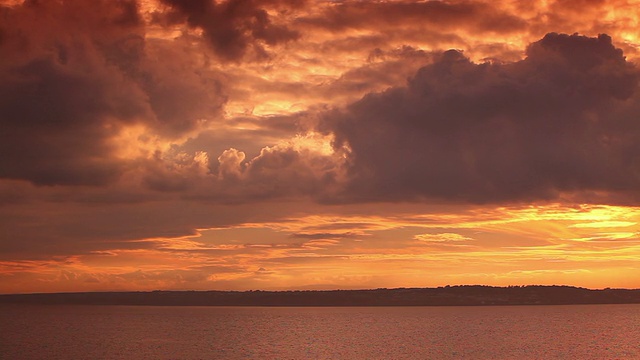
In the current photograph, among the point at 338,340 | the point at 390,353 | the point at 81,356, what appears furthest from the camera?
the point at 338,340

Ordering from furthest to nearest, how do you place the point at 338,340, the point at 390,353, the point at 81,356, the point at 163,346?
the point at 338,340
the point at 163,346
the point at 390,353
the point at 81,356

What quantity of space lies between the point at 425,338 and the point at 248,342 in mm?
51321

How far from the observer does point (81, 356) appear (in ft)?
438

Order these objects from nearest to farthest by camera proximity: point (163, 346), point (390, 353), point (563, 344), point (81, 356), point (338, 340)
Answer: point (81, 356) < point (390, 353) < point (163, 346) < point (563, 344) < point (338, 340)

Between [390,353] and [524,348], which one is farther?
[524,348]

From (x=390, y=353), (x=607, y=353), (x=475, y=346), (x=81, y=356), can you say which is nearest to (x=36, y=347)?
(x=81, y=356)

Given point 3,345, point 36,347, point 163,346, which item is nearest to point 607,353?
point 163,346

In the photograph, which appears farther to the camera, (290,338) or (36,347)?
(290,338)

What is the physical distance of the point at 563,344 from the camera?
173 meters

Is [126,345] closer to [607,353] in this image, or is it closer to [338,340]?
[338,340]

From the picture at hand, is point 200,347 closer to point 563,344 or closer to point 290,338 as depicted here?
point 290,338

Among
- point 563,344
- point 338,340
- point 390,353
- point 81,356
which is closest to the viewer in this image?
point 81,356

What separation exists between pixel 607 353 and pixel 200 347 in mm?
87233

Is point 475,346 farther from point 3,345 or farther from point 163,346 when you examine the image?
point 3,345
